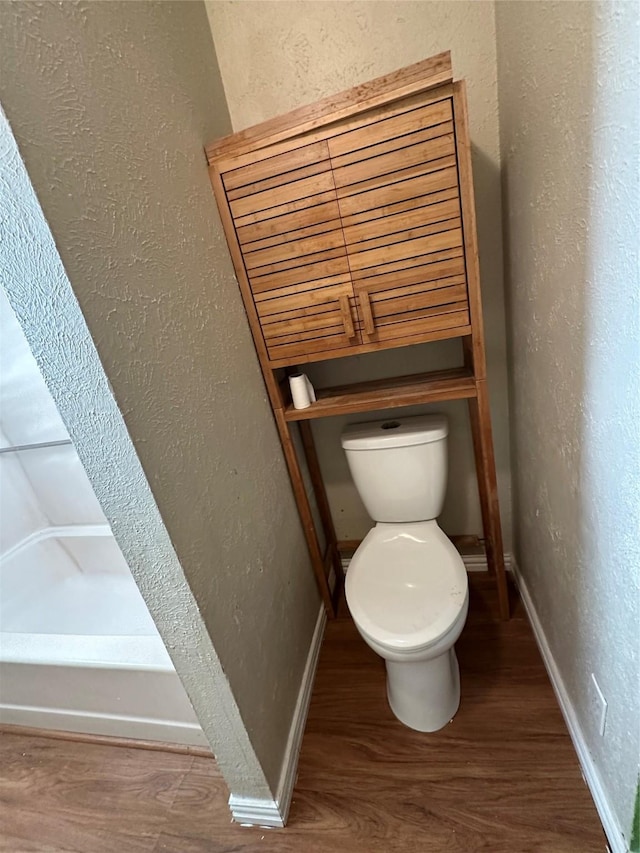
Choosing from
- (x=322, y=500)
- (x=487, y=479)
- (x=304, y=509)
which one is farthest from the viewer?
(x=322, y=500)

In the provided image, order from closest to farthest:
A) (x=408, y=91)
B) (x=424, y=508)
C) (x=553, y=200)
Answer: (x=553, y=200), (x=408, y=91), (x=424, y=508)

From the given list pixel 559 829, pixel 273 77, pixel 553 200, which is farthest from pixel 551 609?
pixel 273 77

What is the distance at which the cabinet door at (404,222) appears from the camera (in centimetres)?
102

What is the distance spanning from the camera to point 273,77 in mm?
1242

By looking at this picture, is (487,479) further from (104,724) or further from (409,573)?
(104,724)

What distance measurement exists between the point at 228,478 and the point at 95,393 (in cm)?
42

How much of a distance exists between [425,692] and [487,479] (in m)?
0.67

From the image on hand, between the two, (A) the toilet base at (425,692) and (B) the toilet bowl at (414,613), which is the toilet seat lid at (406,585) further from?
(A) the toilet base at (425,692)

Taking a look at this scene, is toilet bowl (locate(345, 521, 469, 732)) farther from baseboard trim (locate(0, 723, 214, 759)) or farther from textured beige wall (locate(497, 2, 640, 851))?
baseboard trim (locate(0, 723, 214, 759))

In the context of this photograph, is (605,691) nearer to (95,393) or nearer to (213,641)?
(213,641)

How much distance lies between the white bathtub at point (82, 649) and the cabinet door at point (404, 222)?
1.21 m

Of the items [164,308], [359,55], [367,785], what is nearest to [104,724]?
[367,785]

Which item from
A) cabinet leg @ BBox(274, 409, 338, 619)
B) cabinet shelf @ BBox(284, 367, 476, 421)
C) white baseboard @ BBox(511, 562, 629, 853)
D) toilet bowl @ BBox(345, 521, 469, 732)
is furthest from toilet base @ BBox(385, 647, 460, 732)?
cabinet shelf @ BBox(284, 367, 476, 421)

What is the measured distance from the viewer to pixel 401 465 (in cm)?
139
